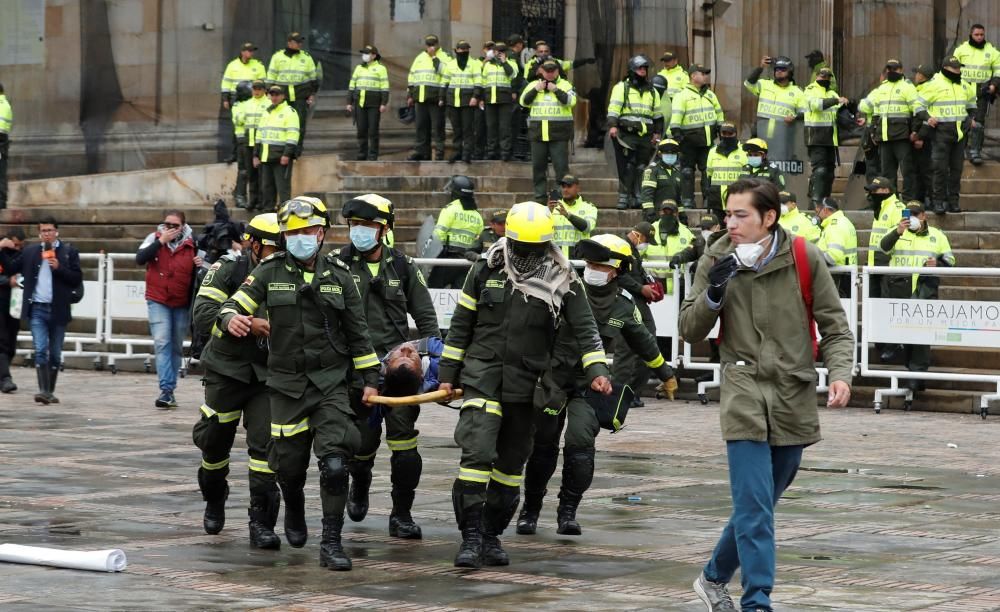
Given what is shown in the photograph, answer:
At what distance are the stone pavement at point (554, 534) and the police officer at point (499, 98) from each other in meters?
9.85

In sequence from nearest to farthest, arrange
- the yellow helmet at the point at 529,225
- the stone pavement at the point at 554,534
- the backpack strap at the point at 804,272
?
the backpack strap at the point at 804,272, the stone pavement at the point at 554,534, the yellow helmet at the point at 529,225

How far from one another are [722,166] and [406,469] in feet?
40.8

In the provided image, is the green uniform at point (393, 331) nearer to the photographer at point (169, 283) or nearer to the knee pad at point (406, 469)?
the knee pad at point (406, 469)

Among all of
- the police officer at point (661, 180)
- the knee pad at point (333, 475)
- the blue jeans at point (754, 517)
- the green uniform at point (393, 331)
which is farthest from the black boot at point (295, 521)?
the police officer at point (661, 180)

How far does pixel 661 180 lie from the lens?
70.6ft

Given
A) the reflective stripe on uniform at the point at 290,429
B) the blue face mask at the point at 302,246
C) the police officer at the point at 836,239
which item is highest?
the blue face mask at the point at 302,246

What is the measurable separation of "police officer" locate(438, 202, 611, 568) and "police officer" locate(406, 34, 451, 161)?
54.5 ft

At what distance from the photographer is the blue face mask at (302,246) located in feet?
30.7

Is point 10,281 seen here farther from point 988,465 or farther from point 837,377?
point 837,377

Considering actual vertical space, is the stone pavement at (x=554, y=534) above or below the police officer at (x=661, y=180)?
below

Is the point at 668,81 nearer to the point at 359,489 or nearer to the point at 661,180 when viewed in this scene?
the point at 661,180

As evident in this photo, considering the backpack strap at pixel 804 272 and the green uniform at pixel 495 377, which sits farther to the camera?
the green uniform at pixel 495 377

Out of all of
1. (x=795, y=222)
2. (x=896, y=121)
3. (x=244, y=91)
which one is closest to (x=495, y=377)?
(x=795, y=222)

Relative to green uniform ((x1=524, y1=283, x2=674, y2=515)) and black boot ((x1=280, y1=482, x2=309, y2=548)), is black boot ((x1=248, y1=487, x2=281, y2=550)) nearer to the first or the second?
black boot ((x1=280, y1=482, x2=309, y2=548))
